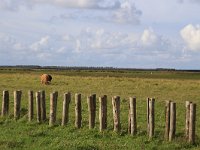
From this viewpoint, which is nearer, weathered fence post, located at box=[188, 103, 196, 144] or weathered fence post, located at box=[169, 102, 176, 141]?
weathered fence post, located at box=[188, 103, 196, 144]

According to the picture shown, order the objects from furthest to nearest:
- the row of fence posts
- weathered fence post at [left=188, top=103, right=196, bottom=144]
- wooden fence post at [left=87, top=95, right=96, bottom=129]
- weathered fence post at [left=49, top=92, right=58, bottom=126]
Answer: weathered fence post at [left=49, top=92, right=58, bottom=126]
wooden fence post at [left=87, top=95, right=96, bottom=129]
the row of fence posts
weathered fence post at [left=188, top=103, right=196, bottom=144]

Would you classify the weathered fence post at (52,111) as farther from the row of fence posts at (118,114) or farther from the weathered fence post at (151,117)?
the weathered fence post at (151,117)

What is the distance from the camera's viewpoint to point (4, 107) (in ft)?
68.8

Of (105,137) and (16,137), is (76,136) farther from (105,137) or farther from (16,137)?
(16,137)

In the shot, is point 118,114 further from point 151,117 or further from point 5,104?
point 5,104

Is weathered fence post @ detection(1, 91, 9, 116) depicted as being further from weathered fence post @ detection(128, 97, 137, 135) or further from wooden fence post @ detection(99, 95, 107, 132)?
weathered fence post @ detection(128, 97, 137, 135)

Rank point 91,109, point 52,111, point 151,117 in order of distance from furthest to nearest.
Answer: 1. point 52,111
2. point 91,109
3. point 151,117

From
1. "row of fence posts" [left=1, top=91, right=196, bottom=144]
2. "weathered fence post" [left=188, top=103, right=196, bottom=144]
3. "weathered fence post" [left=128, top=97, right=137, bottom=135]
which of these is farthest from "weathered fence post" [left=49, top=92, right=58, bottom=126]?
Answer: "weathered fence post" [left=188, top=103, right=196, bottom=144]

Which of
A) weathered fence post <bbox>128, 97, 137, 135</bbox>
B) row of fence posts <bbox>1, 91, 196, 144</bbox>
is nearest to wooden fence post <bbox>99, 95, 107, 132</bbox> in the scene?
row of fence posts <bbox>1, 91, 196, 144</bbox>

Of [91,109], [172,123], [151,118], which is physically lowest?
[172,123]

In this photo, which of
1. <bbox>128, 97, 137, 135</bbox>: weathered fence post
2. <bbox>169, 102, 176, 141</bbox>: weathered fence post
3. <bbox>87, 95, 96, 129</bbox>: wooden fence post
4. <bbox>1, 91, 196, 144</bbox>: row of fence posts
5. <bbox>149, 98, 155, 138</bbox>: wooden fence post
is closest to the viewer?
<bbox>1, 91, 196, 144</bbox>: row of fence posts

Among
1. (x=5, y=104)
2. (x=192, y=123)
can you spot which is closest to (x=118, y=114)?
(x=192, y=123)

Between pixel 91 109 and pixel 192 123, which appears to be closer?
pixel 192 123

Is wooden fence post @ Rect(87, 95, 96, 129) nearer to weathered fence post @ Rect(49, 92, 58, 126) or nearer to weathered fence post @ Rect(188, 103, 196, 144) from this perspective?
weathered fence post @ Rect(49, 92, 58, 126)
